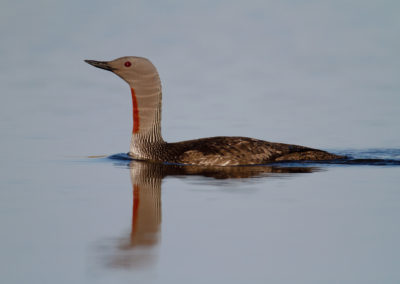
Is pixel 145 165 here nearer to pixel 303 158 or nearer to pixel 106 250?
pixel 303 158

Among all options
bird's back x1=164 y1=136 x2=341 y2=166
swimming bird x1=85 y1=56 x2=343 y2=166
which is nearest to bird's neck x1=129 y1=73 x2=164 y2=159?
swimming bird x1=85 y1=56 x2=343 y2=166

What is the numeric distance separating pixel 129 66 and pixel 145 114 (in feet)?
2.48

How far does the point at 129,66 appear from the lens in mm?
9680

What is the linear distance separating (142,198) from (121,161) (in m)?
3.30

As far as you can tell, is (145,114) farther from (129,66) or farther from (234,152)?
(234,152)

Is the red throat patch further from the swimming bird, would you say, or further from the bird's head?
the bird's head

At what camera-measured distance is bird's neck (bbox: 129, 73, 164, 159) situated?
9766 mm

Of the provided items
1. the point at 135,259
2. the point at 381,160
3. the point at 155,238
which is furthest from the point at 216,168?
the point at 135,259

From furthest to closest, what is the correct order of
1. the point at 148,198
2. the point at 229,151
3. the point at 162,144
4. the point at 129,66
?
the point at 162,144
the point at 129,66
the point at 229,151
the point at 148,198

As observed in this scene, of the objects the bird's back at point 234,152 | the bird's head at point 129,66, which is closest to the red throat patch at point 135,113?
the bird's head at point 129,66

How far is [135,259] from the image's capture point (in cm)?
Result: 450

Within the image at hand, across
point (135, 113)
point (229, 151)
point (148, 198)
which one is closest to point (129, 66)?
point (135, 113)

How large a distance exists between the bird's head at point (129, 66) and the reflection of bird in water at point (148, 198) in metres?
1.28

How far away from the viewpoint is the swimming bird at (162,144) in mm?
9484
